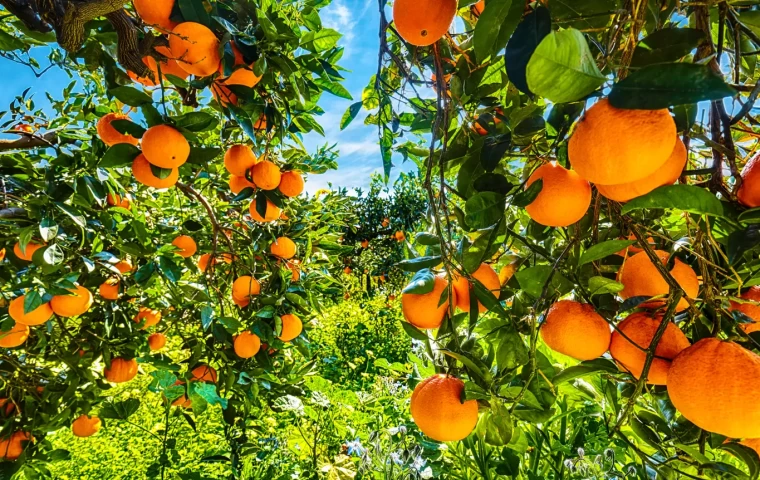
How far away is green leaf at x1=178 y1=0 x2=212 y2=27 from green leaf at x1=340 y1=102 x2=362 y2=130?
1.11ft

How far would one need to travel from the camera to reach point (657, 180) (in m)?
0.42

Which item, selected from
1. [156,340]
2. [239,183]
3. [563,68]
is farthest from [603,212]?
[156,340]

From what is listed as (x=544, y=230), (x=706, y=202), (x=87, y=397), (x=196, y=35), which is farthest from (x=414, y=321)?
(x=87, y=397)

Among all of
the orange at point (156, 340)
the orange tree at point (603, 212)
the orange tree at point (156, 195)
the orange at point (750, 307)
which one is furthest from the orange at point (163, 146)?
the orange at point (156, 340)

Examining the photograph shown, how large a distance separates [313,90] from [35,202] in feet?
2.52

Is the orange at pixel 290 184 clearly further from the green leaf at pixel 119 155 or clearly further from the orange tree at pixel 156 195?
the green leaf at pixel 119 155

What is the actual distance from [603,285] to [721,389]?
0.56ft

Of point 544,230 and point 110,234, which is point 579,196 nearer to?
point 544,230

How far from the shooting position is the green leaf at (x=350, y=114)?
3.15 feet

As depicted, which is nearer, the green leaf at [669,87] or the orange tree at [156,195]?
the green leaf at [669,87]

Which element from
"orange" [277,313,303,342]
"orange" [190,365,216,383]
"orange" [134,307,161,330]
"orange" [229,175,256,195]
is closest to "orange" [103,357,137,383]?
"orange" [134,307,161,330]

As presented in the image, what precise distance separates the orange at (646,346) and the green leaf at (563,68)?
0.34 metres

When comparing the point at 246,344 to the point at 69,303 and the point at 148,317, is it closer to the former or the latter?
the point at 69,303

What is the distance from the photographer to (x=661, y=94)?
29 cm
